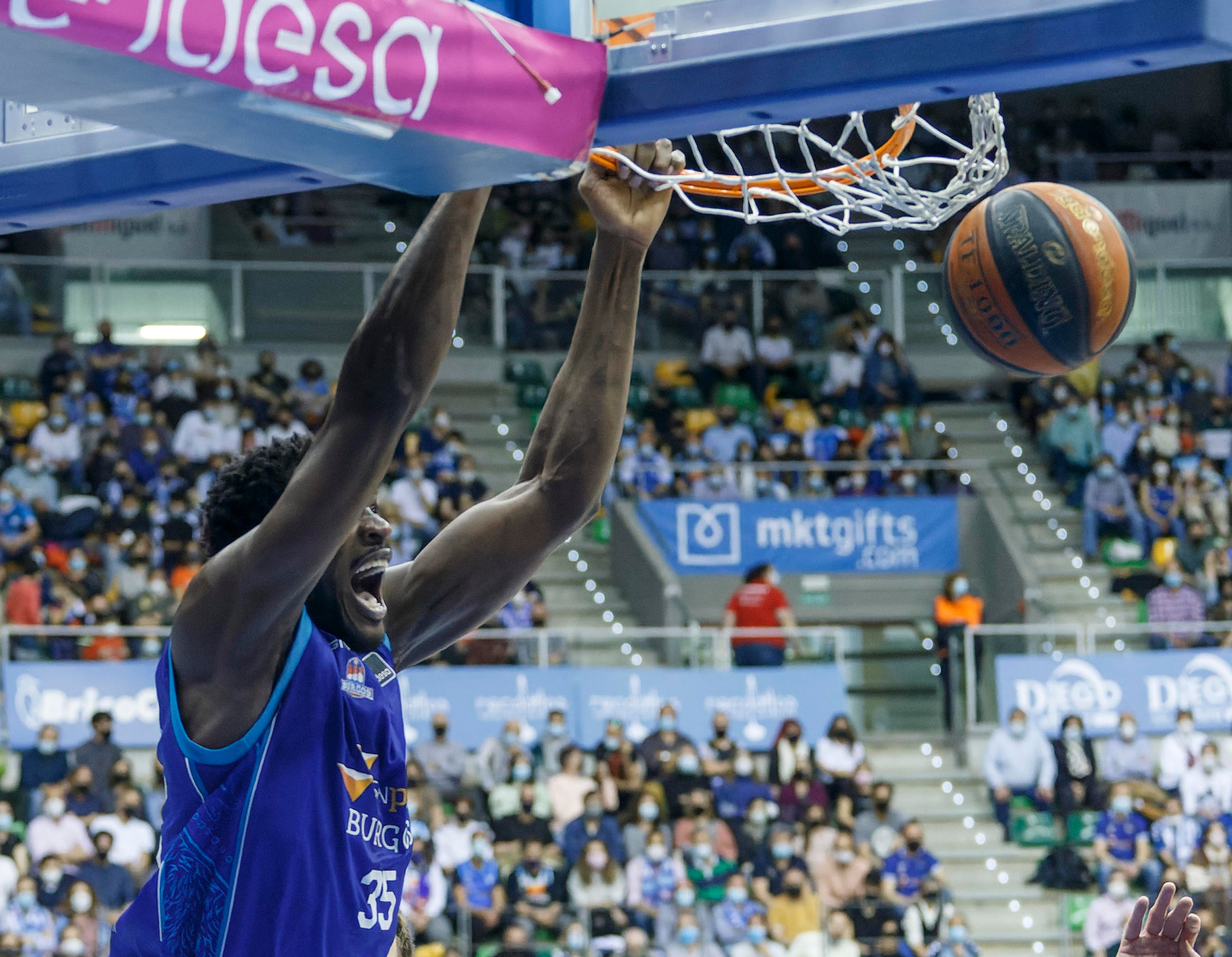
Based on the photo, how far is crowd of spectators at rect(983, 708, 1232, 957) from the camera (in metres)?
12.0

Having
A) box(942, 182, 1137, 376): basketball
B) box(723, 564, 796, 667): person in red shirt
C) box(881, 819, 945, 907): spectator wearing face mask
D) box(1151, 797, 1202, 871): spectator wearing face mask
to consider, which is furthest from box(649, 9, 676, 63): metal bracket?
box(723, 564, 796, 667): person in red shirt

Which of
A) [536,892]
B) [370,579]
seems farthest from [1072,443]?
[370,579]

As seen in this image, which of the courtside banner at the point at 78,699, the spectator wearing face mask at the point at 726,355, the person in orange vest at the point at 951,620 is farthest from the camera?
the spectator wearing face mask at the point at 726,355

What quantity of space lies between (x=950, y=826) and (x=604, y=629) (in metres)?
3.18

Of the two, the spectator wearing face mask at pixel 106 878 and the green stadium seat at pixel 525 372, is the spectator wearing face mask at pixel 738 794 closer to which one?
the spectator wearing face mask at pixel 106 878

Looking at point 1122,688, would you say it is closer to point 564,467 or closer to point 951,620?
point 951,620

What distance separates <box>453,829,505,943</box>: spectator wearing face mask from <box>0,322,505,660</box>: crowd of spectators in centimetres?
213

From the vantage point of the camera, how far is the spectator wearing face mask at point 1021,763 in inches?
507

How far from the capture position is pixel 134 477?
45.5ft

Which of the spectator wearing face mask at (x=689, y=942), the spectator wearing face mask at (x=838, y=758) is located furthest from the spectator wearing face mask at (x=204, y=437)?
the spectator wearing face mask at (x=689, y=942)

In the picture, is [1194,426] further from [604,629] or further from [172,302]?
[172,302]

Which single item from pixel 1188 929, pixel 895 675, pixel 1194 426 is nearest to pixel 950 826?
pixel 895 675

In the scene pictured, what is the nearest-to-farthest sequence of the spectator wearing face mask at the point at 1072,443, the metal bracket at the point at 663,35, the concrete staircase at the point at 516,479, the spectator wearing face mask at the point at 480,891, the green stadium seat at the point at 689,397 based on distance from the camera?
the metal bracket at the point at 663,35
the spectator wearing face mask at the point at 480,891
the concrete staircase at the point at 516,479
the spectator wearing face mask at the point at 1072,443
the green stadium seat at the point at 689,397

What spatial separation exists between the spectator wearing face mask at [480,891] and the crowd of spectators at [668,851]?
0.01m
